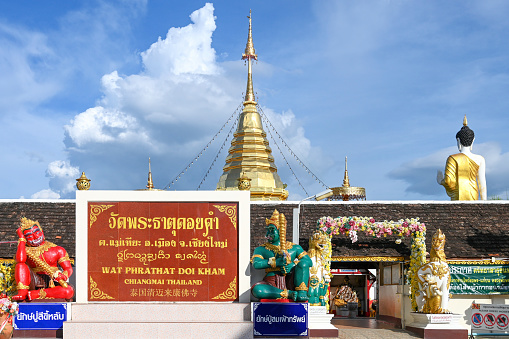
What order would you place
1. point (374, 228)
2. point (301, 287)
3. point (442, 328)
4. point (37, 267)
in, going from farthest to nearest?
point (374, 228) < point (442, 328) < point (37, 267) < point (301, 287)

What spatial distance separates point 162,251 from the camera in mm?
13094

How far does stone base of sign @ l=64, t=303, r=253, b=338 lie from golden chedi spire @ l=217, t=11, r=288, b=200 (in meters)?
15.5

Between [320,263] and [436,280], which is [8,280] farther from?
[436,280]

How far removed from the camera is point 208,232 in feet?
43.1

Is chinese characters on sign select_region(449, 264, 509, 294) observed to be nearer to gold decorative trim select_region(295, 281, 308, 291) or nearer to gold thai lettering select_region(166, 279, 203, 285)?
gold decorative trim select_region(295, 281, 308, 291)

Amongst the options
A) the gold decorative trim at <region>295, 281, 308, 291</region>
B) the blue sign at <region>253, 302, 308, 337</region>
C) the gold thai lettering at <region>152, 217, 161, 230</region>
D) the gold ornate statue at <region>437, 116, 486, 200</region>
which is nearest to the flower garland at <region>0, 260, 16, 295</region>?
the gold thai lettering at <region>152, 217, 161, 230</region>

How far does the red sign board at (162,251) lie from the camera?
1304 centimetres

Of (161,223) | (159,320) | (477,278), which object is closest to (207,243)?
(161,223)

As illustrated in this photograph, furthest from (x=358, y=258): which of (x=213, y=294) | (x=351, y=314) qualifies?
(x=351, y=314)

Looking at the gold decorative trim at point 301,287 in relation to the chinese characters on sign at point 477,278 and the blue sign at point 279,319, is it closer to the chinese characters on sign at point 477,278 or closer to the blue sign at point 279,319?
the blue sign at point 279,319

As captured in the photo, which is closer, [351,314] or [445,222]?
[445,222]

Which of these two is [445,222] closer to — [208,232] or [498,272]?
[498,272]

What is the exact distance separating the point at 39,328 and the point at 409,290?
9.90 meters

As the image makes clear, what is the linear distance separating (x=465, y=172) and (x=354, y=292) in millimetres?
7821
